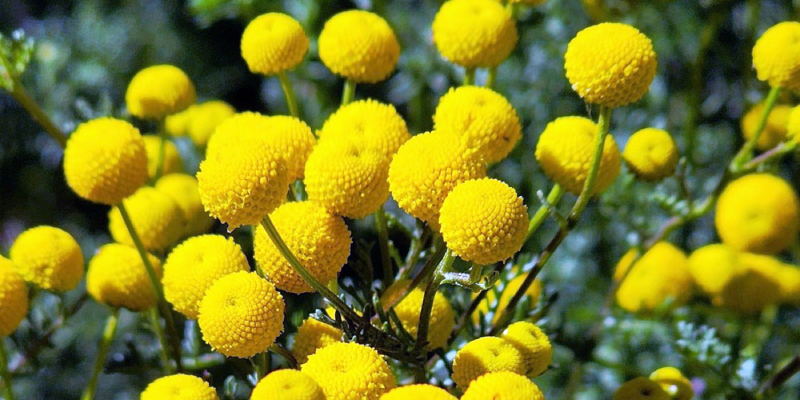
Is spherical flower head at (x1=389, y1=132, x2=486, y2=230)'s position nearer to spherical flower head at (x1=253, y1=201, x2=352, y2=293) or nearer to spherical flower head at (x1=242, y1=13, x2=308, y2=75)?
spherical flower head at (x1=253, y1=201, x2=352, y2=293)

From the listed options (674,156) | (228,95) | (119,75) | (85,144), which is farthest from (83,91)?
(674,156)

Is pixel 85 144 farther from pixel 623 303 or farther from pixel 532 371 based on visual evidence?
pixel 623 303

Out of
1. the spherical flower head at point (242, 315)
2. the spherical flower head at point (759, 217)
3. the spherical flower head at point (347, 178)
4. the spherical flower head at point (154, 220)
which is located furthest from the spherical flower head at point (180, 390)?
the spherical flower head at point (759, 217)

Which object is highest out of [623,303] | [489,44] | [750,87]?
[489,44]

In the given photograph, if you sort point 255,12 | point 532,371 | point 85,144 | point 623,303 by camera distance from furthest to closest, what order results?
point 255,12, point 623,303, point 85,144, point 532,371

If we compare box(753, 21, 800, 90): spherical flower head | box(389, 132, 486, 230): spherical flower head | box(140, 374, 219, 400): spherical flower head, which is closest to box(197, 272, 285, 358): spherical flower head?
box(140, 374, 219, 400): spherical flower head
